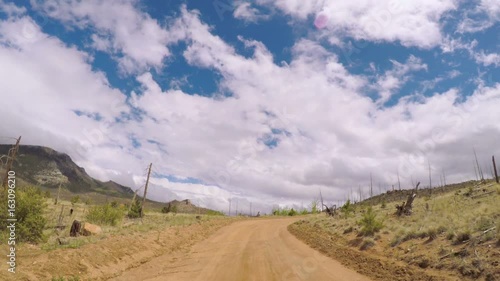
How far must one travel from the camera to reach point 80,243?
50.9 feet

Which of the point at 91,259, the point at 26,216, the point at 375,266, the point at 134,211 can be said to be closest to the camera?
the point at 91,259

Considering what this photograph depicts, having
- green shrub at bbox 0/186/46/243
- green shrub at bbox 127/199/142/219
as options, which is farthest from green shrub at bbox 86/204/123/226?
green shrub at bbox 127/199/142/219

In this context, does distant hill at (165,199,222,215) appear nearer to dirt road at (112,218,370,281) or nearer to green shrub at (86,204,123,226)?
green shrub at (86,204,123,226)

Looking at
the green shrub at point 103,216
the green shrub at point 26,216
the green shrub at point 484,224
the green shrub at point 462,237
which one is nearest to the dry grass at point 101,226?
the green shrub at point 26,216

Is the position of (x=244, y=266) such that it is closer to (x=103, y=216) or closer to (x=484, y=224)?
(x=484, y=224)

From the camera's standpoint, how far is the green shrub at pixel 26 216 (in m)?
19.0

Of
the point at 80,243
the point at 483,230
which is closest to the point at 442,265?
the point at 483,230

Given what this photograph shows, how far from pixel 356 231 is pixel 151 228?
15.0 metres

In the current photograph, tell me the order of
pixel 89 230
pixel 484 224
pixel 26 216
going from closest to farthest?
pixel 484 224, pixel 26 216, pixel 89 230

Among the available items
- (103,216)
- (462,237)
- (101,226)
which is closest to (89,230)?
(101,226)

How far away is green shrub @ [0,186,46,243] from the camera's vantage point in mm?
19016

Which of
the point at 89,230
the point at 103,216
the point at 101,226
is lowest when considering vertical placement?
the point at 89,230

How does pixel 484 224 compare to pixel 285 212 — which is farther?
A: pixel 285 212

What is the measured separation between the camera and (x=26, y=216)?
19.9 m
